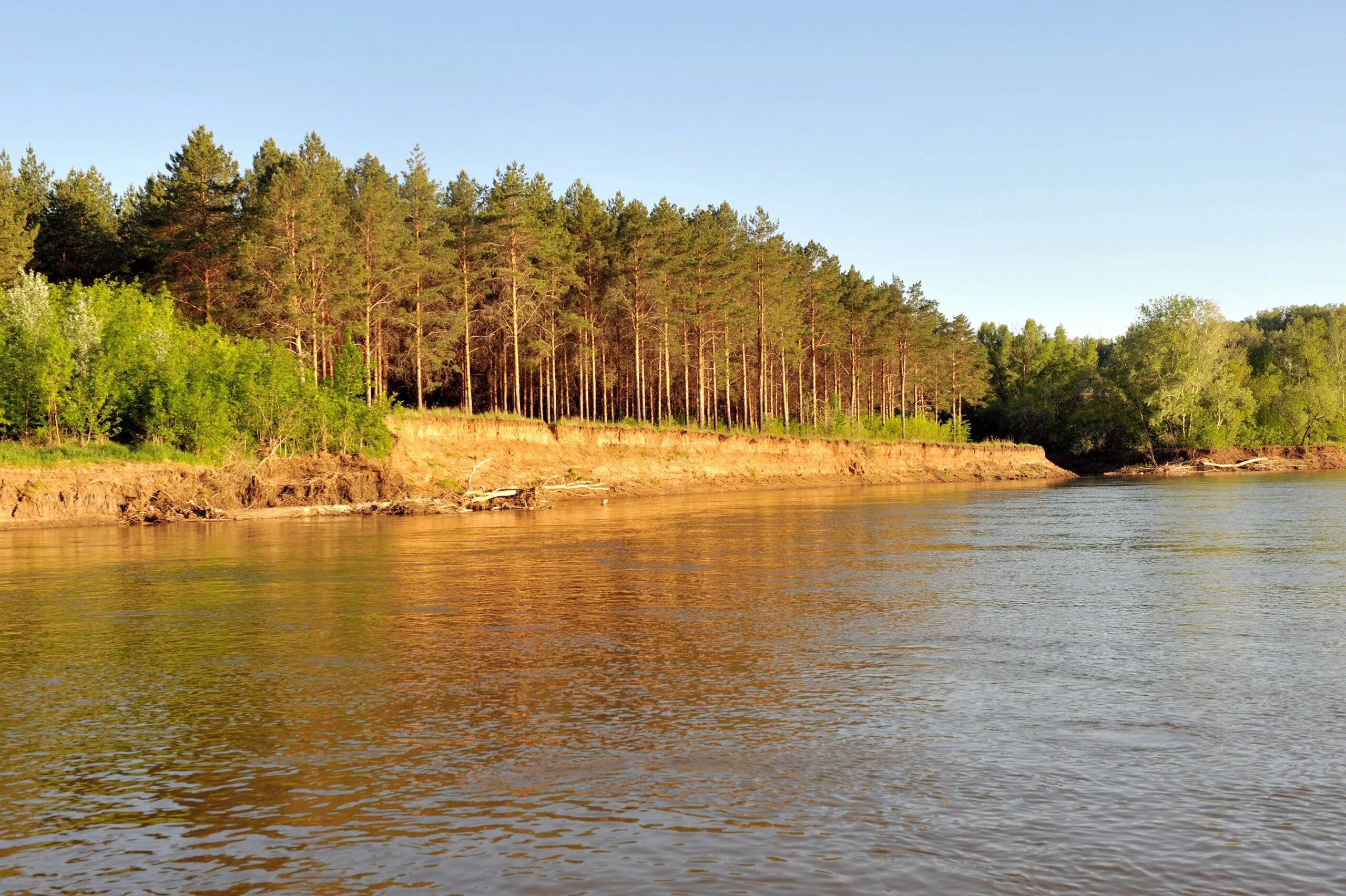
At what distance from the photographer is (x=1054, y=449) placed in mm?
133875

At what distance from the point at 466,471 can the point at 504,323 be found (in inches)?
647

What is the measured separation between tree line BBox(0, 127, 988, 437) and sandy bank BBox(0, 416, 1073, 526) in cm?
401

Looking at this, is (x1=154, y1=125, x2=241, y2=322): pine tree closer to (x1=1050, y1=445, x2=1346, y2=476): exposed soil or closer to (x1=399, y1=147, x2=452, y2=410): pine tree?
(x1=399, y1=147, x2=452, y2=410): pine tree

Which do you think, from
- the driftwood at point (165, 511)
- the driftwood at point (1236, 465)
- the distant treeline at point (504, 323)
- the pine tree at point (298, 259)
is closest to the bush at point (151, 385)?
the distant treeline at point (504, 323)

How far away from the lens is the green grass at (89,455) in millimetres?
42844

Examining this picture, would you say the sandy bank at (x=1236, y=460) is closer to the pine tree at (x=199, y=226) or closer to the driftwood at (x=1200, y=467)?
the driftwood at (x=1200, y=467)

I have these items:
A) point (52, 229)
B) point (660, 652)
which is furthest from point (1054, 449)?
point (660, 652)

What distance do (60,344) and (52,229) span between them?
38.7 m

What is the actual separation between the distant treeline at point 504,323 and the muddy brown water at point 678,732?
33.0 meters

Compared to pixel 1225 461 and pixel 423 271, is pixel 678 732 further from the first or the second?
pixel 1225 461

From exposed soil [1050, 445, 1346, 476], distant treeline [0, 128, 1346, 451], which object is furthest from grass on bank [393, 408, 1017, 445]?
exposed soil [1050, 445, 1346, 476]

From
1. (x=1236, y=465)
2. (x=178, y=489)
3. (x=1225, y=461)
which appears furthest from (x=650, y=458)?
(x=1225, y=461)

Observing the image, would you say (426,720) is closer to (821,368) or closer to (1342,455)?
(821,368)

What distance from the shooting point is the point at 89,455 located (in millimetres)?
45250
